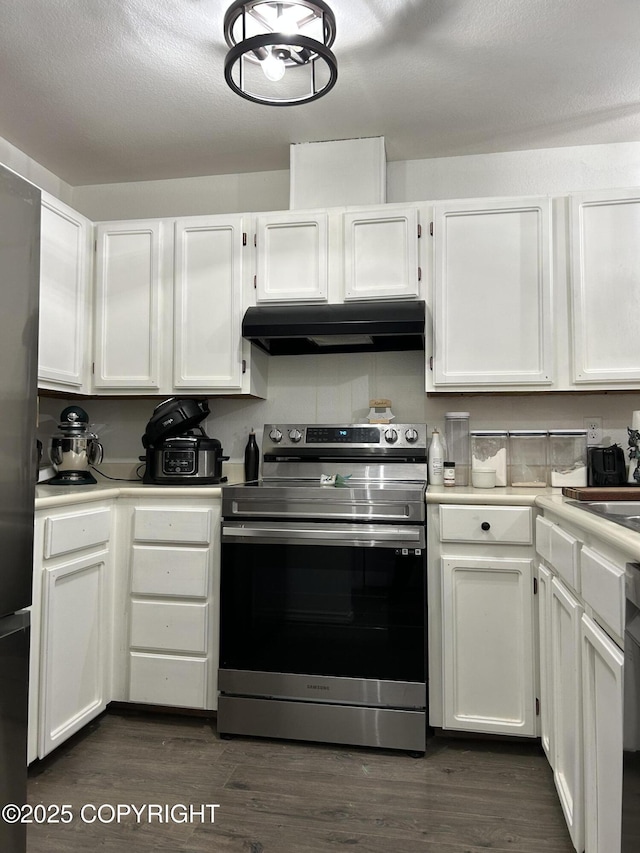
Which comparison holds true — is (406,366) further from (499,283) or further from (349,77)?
(349,77)

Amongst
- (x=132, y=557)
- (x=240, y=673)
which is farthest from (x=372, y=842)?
(x=132, y=557)

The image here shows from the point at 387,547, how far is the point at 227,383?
104 centimetres

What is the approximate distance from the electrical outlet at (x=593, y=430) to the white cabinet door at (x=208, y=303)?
155 centimetres

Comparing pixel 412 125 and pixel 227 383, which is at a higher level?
pixel 412 125

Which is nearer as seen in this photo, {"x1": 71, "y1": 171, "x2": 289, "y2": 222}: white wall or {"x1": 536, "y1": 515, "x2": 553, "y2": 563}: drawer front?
{"x1": 536, "y1": 515, "x2": 553, "y2": 563}: drawer front

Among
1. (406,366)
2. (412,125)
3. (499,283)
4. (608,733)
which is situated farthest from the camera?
(406,366)

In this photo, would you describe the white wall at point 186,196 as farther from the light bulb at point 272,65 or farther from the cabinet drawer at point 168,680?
the cabinet drawer at point 168,680

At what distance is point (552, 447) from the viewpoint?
2.63 m

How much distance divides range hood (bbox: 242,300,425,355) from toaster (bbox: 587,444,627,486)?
893 mm

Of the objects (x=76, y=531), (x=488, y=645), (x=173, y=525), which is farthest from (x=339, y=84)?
(x=488, y=645)

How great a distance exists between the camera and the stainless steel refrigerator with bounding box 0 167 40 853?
1172 millimetres

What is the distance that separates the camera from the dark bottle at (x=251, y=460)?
9.17ft

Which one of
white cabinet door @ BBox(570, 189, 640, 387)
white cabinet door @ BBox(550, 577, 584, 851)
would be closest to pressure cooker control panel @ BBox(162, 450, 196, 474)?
white cabinet door @ BBox(550, 577, 584, 851)

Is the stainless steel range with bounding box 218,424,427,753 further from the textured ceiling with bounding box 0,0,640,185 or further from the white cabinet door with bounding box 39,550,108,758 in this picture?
the textured ceiling with bounding box 0,0,640,185
